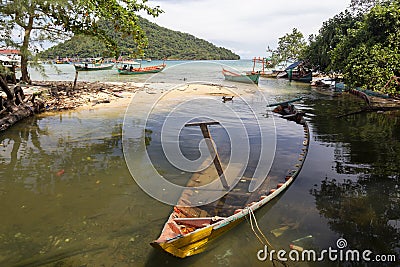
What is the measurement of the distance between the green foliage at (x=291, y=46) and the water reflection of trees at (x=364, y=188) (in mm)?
37852

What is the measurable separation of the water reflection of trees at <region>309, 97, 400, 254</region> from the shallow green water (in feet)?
0.08

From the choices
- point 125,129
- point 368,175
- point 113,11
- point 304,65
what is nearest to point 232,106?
point 125,129

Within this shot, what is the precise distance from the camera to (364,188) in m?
7.63

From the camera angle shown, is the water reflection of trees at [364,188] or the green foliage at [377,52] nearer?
the water reflection of trees at [364,188]

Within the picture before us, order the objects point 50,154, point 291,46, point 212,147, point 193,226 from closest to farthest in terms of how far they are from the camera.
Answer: point 193,226
point 212,147
point 50,154
point 291,46

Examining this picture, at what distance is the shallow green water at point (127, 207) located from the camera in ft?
16.2

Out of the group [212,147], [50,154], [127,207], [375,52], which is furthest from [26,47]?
[375,52]

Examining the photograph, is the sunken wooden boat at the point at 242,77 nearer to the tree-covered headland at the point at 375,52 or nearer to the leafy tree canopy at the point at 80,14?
the tree-covered headland at the point at 375,52

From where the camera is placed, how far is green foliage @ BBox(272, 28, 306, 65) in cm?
4925

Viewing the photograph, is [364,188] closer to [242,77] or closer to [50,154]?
[50,154]

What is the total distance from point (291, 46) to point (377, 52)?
35.5m

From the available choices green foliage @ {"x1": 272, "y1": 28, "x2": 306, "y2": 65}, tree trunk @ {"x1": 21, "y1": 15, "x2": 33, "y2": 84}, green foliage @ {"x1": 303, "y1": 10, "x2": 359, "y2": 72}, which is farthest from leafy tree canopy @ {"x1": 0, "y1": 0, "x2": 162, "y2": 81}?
green foliage @ {"x1": 272, "y1": 28, "x2": 306, "y2": 65}

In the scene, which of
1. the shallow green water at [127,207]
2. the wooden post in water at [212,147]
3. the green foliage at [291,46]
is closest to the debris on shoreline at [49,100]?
the shallow green water at [127,207]

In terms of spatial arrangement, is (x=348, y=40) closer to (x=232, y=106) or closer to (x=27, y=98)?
(x=232, y=106)
